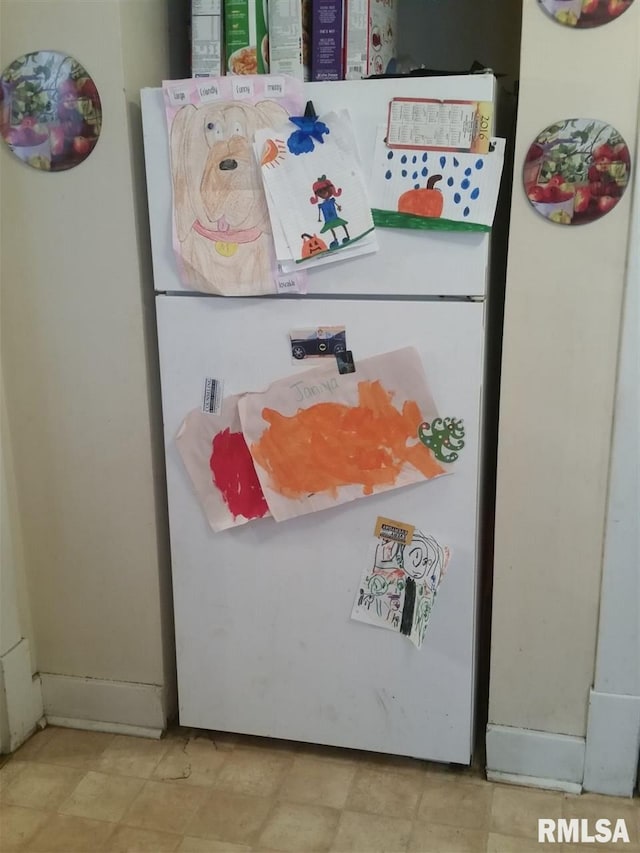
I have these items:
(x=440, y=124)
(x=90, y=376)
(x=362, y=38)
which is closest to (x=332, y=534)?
(x=90, y=376)

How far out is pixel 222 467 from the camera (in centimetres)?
175

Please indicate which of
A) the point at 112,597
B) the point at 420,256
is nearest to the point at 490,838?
the point at 112,597

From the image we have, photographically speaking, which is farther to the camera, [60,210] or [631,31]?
[60,210]

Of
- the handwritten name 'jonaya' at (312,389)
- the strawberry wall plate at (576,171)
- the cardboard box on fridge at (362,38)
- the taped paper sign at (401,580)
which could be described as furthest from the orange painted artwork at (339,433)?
the cardboard box on fridge at (362,38)

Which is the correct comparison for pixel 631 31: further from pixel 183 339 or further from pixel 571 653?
pixel 571 653

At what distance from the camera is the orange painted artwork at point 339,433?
5.35 ft

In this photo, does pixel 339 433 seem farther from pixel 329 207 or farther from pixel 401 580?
pixel 329 207

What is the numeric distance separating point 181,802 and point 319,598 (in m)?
A: 0.53

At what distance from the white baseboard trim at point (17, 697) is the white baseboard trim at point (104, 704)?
1.7 inches

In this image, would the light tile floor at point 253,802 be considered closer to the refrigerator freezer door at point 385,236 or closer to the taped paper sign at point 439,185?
the refrigerator freezer door at point 385,236

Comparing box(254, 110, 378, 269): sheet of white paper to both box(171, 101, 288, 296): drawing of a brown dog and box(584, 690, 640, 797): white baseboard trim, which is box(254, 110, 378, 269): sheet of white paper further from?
box(584, 690, 640, 797): white baseboard trim

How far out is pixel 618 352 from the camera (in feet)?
5.08

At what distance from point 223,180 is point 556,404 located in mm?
787

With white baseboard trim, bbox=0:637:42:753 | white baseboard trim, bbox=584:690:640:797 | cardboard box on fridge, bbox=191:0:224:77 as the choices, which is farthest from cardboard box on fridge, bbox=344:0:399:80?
white baseboard trim, bbox=0:637:42:753
